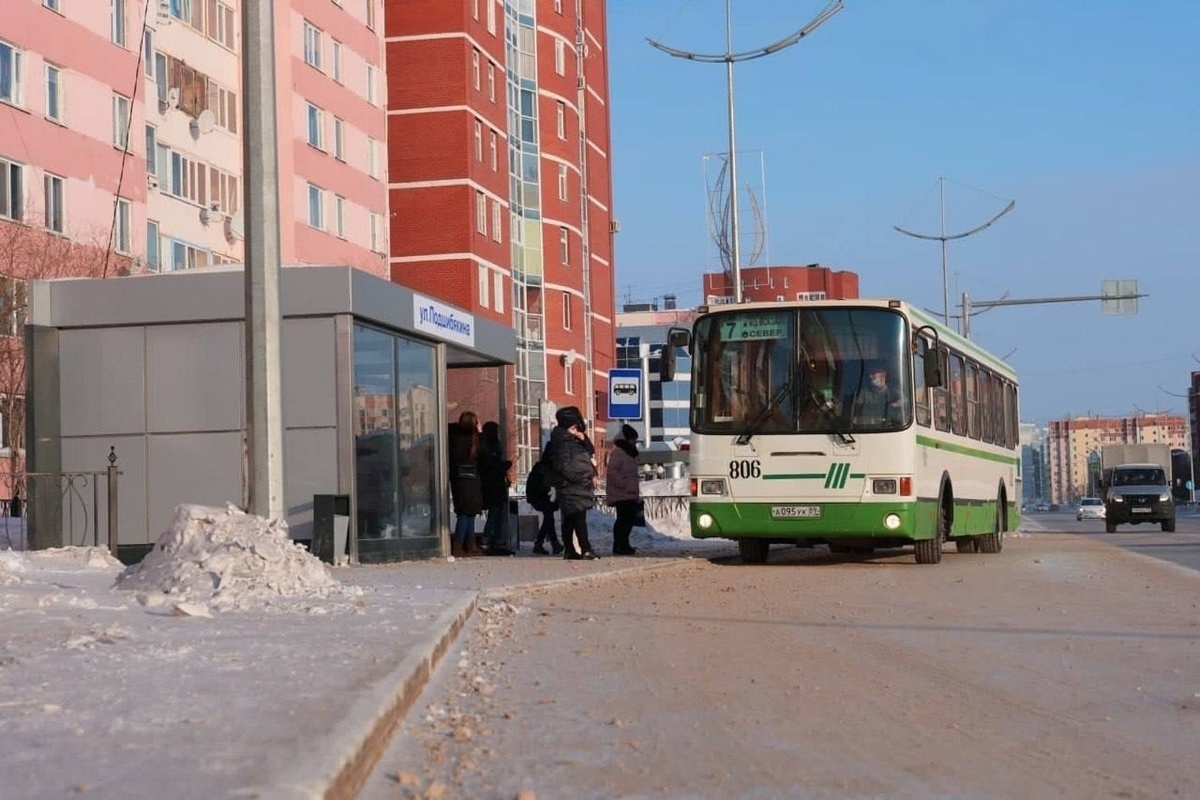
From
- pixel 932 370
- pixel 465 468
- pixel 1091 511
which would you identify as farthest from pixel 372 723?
pixel 1091 511

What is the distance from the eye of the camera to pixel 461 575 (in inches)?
758

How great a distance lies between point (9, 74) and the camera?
43.2 meters

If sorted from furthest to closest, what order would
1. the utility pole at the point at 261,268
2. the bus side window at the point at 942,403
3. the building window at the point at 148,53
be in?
the building window at the point at 148,53 → the bus side window at the point at 942,403 → the utility pole at the point at 261,268

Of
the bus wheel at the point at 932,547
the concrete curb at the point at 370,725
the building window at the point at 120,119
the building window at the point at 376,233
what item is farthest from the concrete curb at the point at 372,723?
the building window at the point at 376,233

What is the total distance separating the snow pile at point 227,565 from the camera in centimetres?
1354

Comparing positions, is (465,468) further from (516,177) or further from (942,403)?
(516,177)

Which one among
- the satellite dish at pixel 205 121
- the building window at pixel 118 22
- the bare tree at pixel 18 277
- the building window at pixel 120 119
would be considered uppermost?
the building window at pixel 118 22

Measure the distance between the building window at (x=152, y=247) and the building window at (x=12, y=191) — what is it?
5450 millimetres

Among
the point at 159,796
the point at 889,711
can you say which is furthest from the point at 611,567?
the point at 159,796

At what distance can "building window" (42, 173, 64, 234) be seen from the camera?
4444 centimetres

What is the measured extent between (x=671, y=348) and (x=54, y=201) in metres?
26.6

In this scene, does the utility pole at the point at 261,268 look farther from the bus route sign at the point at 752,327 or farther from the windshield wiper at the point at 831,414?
the windshield wiper at the point at 831,414

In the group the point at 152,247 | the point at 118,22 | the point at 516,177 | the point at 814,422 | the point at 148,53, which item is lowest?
the point at 814,422

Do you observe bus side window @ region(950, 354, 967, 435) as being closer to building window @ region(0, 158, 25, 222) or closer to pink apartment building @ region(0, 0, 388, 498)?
pink apartment building @ region(0, 0, 388, 498)
